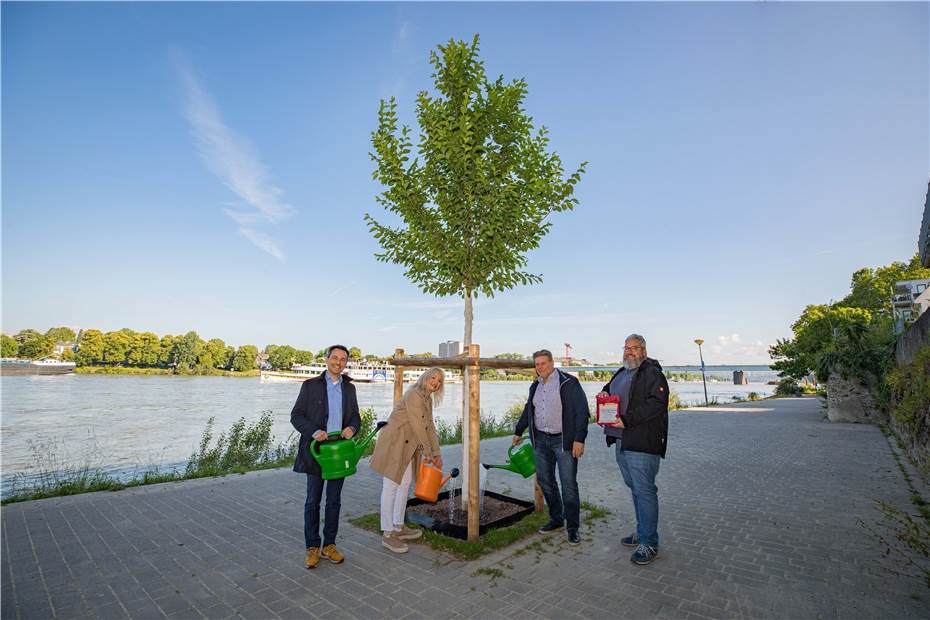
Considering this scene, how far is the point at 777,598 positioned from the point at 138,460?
1570 cm

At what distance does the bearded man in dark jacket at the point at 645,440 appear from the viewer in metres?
4.18

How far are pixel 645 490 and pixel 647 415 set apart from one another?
2.41 feet

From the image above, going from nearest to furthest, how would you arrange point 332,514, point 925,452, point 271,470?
point 332,514
point 925,452
point 271,470

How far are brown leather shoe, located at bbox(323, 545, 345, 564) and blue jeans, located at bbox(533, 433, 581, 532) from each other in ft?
7.50

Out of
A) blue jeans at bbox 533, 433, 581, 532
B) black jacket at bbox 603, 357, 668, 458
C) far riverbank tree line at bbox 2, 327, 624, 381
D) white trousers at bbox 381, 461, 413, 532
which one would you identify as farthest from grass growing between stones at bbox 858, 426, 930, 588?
far riverbank tree line at bbox 2, 327, 624, 381

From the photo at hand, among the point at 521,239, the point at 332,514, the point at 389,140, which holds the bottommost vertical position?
the point at 332,514

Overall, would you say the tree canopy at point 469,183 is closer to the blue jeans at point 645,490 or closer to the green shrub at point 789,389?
the blue jeans at point 645,490

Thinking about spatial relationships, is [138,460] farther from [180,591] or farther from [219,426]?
[180,591]

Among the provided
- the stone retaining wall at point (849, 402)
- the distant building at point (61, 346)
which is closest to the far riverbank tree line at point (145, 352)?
the distant building at point (61, 346)

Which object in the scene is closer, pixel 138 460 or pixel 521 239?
pixel 521 239

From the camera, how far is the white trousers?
14.9ft

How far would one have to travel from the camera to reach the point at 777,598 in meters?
3.52

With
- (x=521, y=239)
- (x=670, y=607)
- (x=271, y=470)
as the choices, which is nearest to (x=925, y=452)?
(x=670, y=607)

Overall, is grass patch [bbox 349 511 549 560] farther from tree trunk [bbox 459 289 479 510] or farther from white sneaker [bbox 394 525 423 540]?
tree trunk [bbox 459 289 479 510]
